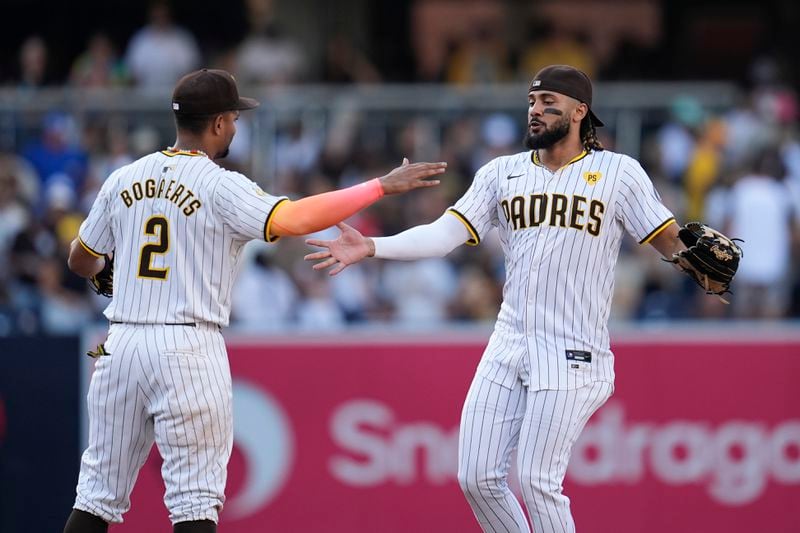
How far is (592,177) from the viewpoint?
6.20 metres

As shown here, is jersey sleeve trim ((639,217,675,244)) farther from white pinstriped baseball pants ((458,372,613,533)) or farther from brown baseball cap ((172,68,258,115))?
brown baseball cap ((172,68,258,115))

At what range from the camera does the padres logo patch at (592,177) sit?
6.19 metres

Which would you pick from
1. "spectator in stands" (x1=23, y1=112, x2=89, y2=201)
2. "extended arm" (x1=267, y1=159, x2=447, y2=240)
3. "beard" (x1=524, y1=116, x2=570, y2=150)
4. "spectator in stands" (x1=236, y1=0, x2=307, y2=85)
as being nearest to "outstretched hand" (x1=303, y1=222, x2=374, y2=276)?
"extended arm" (x1=267, y1=159, x2=447, y2=240)

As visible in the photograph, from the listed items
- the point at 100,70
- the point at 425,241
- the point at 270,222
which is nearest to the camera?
the point at 270,222

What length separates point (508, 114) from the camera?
43.3ft

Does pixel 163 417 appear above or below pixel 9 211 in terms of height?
below

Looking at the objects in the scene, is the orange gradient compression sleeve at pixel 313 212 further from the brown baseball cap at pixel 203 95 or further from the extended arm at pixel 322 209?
the brown baseball cap at pixel 203 95

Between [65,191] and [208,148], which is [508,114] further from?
[208,148]

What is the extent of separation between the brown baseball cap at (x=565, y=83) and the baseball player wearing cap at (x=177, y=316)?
891 mm

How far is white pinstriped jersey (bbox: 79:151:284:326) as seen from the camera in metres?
5.87

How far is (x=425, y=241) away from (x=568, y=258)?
26.7 inches

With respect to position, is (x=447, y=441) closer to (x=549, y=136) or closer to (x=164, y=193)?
(x=549, y=136)

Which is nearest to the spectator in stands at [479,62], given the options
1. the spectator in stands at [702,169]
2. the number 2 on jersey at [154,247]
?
the spectator in stands at [702,169]

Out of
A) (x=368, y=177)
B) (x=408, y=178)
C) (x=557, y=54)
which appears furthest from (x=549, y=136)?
(x=557, y=54)
